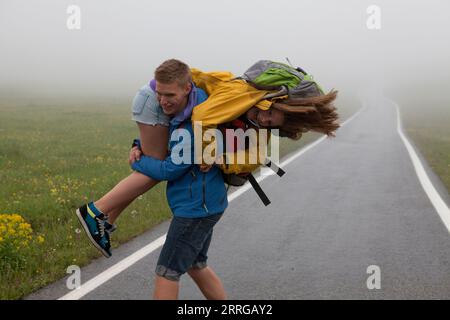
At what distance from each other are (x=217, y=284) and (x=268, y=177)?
7.54 meters

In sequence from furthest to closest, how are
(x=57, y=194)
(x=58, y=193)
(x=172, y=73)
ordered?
(x=58, y=193) < (x=57, y=194) < (x=172, y=73)

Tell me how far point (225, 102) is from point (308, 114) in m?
0.55

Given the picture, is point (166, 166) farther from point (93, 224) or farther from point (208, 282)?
point (208, 282)

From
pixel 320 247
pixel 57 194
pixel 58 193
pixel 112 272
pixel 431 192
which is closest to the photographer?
pixel 112 272

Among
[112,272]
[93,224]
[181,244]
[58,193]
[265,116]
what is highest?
[265,116]

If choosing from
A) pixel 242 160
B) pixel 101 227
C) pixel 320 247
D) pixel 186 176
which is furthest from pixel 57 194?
pixel 242 160

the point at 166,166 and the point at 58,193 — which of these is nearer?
the point at 166,166

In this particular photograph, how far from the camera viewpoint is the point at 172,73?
2799 millimetres

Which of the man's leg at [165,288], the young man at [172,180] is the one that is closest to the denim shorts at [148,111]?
the young man at [172,180]

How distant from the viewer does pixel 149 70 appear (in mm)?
109750

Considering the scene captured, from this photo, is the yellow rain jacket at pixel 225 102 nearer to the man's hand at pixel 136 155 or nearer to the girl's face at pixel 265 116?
the girl's face at pixel 265 116

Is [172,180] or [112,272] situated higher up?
[172,180]

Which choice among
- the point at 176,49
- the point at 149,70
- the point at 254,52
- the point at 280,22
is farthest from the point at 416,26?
the point at 149,70

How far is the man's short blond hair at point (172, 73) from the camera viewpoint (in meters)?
2.79
